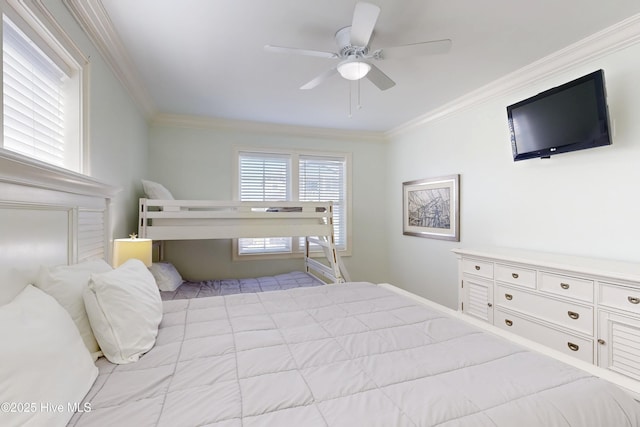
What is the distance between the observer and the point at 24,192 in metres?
1.12

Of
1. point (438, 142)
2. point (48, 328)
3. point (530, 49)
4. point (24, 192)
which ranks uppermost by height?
point (530, 49)

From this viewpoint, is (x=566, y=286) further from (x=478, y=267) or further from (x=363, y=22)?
(x=363, y=22)

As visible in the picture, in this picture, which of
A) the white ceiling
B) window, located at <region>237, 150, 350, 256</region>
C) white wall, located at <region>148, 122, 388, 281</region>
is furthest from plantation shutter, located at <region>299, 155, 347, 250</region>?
the white ceiling

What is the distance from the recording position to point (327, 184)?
422cm

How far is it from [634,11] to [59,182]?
313 centimetres

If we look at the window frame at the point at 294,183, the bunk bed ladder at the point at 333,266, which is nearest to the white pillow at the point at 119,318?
the bunk bed ladder at the point at 333,266

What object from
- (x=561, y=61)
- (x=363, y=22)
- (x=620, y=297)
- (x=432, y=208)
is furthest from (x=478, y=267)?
(x=363, y=22)

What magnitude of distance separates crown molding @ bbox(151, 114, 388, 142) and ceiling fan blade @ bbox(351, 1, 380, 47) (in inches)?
89.8

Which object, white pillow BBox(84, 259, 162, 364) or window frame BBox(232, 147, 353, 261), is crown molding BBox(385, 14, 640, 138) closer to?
window frame BBox(232, 147, 353, 261)

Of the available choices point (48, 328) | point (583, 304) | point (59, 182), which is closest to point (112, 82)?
point (59, 182)

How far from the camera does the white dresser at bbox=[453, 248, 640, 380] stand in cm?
162

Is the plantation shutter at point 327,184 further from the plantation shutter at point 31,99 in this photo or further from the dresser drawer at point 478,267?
the plantation shutter at point 31,99

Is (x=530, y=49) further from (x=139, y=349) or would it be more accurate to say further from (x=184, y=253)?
(x=184, y=253)

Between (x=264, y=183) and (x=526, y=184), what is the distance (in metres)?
2.84
